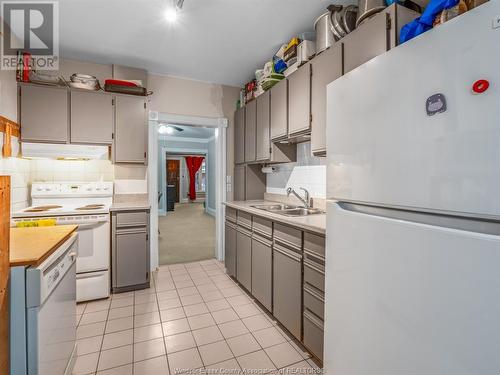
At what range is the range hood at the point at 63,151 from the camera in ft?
8.43

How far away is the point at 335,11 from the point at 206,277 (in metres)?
2.99

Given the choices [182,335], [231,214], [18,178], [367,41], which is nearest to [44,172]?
[18,178]

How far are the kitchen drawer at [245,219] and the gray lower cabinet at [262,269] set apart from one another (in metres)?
0.15

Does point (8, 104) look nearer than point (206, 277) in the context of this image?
Yes

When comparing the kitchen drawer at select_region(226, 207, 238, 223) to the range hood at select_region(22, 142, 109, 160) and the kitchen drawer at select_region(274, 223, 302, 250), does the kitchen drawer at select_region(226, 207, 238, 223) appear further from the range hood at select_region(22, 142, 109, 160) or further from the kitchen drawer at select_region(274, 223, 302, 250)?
the range hood at select_region(22, 142, 109, 160)

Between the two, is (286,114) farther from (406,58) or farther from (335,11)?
(406,58)

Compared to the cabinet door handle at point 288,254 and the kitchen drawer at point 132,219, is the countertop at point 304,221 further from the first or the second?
the kitchen drawer at point 132,219

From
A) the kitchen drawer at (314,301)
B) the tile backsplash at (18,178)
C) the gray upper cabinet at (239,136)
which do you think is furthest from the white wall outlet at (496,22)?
the tile backsplash at (18,178)

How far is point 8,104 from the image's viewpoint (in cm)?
237

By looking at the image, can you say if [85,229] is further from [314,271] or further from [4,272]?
[314,271]

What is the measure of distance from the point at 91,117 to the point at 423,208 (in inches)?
125

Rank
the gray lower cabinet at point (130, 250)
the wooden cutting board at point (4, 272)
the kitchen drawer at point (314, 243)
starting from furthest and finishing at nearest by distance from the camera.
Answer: the gray lower cabinet at point (130, 250)
the kitchen drawer at point (314, 243)
the wooden cutting board at point (4, 272)

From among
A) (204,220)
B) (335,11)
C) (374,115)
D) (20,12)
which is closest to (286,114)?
(335,11)

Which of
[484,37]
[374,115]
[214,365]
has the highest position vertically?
[484,37]
